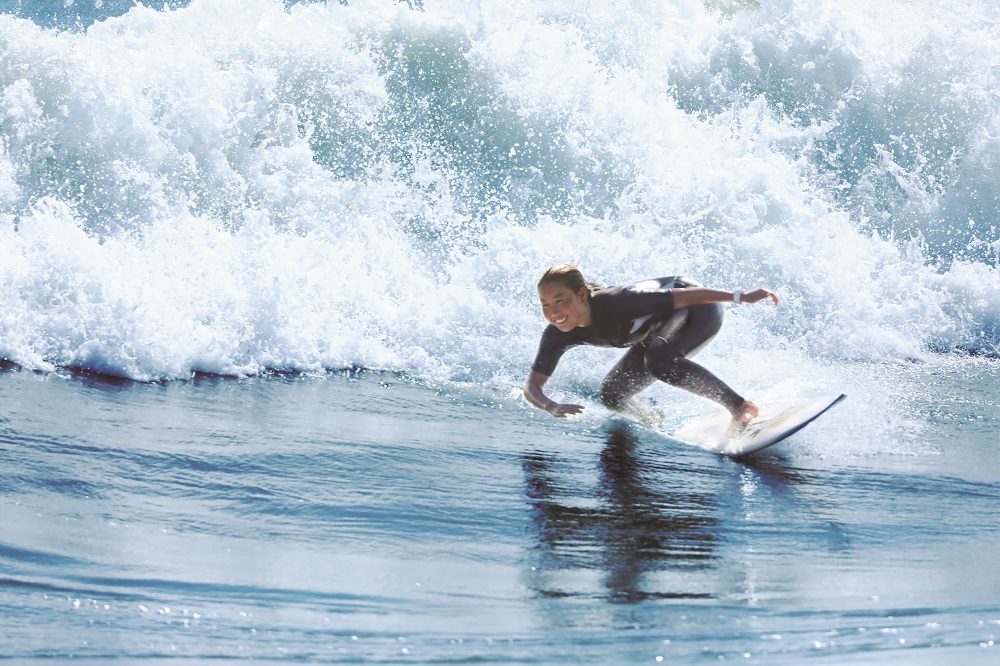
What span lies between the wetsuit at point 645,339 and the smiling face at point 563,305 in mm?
88

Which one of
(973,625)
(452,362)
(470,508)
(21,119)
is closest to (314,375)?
(452,362)

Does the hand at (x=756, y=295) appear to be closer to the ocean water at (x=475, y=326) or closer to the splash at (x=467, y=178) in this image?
the ocean water at (x=475, y=326)

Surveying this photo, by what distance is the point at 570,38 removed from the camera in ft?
41.1

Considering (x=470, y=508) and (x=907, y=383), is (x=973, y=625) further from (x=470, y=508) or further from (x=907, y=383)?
(x=907, y=383)

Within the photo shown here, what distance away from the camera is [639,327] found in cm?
A: 593

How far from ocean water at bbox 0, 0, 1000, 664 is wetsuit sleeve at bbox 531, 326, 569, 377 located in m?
0.38

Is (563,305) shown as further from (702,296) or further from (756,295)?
(756,295)

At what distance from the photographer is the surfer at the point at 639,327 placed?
5621 millimetres

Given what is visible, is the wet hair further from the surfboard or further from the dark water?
the surfboard

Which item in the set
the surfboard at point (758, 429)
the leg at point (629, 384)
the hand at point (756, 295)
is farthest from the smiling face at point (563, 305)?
the surfboard at point (758, 429)

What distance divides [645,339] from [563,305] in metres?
0.68

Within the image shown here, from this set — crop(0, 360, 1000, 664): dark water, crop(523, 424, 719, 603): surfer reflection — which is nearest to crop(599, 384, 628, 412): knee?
crop(0, 360, 1000, 664): dark water

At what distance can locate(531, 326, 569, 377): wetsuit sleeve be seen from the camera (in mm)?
5781

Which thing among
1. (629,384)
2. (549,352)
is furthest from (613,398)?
(549,352)
